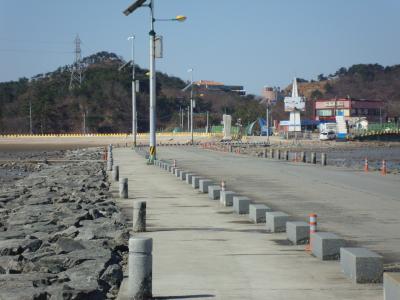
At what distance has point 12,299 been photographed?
28.5ft

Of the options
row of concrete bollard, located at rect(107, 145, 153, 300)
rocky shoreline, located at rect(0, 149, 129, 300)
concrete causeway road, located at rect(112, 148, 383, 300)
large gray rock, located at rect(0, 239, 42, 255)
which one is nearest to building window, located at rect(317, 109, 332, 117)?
rocky shoreline, located at rect(0, 149, 129, 300)

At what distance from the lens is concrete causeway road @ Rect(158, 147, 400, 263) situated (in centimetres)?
1468

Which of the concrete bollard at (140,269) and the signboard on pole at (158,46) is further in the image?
the signboard on pole at (158,46)

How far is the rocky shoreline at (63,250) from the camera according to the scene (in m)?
9.40

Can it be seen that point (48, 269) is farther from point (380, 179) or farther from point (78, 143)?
point (78, 143)

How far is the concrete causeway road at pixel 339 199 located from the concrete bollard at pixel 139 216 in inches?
144

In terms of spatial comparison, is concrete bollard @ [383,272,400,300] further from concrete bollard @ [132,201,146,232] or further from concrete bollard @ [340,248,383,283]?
concrete bollard @ [132,201,146,232]

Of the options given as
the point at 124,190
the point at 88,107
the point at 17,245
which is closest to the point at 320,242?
the point at 17,245

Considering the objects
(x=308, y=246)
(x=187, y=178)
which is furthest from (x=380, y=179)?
(x=308, y=246)

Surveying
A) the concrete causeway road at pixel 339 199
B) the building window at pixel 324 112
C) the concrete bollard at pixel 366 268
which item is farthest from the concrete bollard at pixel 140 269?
the building window at pixel 324 112

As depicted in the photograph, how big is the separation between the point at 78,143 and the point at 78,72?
62.1 metres

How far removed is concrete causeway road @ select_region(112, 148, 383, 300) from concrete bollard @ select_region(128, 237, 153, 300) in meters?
0.22

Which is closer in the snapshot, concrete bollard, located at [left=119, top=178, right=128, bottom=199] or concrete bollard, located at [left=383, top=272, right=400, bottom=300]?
concrete bollard, located at [left=383, top=272, right=400, bottom=300]

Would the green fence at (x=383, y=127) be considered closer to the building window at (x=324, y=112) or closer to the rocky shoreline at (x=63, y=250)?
the building window at (x=324, y=112)
